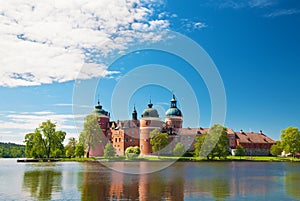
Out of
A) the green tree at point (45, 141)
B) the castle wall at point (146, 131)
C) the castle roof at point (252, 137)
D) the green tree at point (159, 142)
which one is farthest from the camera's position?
the castle roof at point (252, 137)

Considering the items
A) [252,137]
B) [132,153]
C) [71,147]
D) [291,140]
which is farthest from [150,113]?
[252,137]

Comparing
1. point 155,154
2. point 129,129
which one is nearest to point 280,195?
point 155,154

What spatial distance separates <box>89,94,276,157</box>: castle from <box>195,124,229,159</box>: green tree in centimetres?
1706

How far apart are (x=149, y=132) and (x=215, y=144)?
23730mm

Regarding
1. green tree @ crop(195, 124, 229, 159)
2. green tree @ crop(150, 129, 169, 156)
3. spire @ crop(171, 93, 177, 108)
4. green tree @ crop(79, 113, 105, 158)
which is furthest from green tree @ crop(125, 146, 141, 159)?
spire @ crop(171, 93, 177, 108)

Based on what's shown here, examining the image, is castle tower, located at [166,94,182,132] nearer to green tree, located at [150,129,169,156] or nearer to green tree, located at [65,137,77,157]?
green tree, located at [150,129,169,156]

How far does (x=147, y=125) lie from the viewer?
9069cm

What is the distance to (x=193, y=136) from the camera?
102438 millimetres

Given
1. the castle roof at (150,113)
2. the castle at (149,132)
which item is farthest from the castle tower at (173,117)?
the castle roof at (150,113)

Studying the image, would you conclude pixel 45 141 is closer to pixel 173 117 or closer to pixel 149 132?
pixel 149 132

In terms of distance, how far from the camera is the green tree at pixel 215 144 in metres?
69.3

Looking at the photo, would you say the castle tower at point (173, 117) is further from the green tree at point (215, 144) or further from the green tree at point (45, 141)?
the green tree at point (45, 141)

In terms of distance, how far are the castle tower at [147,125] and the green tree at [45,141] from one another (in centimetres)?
2496

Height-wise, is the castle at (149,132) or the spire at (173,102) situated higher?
the spire at (173,102)
